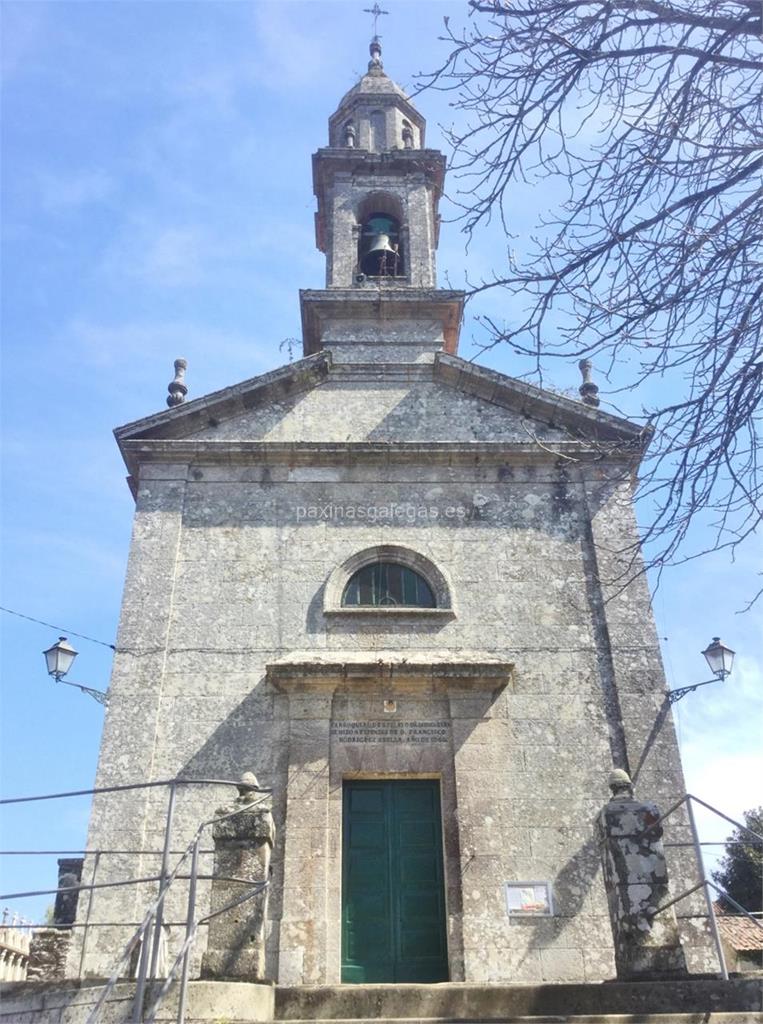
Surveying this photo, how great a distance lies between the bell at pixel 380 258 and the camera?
52.9 ft

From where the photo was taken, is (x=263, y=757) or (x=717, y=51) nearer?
(x=717, y=51)

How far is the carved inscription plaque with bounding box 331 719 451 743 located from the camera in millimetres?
11008

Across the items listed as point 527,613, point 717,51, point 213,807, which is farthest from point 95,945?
point 717,51

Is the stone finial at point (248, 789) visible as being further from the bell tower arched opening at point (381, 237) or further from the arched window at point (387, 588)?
the bell tower arched opening at point (381, 237)

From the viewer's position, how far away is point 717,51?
5.77m

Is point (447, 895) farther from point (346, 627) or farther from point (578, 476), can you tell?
point (578, 476)

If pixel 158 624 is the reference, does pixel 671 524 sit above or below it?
below

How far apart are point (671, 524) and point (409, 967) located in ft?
20.3

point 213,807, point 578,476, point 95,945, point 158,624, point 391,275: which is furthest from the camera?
point 391,275

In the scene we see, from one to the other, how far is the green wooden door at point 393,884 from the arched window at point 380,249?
9.09 meters

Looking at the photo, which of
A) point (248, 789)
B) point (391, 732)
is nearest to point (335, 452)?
point (391, 732)

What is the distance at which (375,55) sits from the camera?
65.5 feet

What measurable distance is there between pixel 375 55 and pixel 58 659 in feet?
49.0
